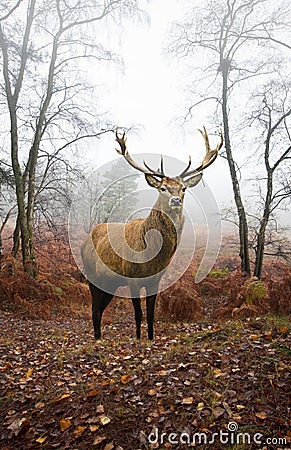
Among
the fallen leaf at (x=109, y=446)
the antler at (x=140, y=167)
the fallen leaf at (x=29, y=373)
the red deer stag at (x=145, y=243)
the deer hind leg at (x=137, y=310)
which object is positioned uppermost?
the antler at (x=140, y=167)

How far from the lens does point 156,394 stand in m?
4.23

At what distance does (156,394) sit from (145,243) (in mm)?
2356

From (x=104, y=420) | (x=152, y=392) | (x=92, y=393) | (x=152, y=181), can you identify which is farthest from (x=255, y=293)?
(x=104, y=420)

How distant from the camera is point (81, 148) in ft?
42.9

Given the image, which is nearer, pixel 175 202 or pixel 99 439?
pixel 99 439

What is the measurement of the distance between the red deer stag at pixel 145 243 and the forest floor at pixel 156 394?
44.7 inches

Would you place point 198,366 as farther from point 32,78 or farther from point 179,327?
point 32,78

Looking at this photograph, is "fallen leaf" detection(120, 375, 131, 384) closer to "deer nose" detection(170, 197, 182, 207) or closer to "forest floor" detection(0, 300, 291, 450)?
"forest floor" detection(0, 300, 291, 450)

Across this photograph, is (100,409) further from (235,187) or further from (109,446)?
(235,187)

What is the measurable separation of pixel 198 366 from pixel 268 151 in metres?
8.75

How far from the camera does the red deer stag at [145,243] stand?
5.41 metres

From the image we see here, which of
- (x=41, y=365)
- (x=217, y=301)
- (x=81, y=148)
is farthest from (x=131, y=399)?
(x=81, y=148)

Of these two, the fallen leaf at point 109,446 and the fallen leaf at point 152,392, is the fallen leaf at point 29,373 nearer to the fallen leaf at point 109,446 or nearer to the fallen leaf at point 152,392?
the fallen leaf at point 152,392

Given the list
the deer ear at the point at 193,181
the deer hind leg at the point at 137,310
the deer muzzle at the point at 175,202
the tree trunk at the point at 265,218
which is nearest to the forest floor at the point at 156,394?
the deer hind leg at the point at 137,310
